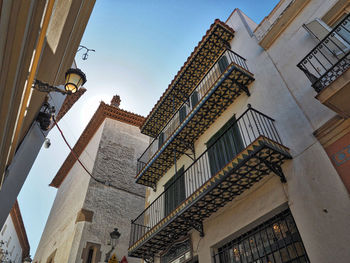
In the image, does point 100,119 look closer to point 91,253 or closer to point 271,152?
Answer: point 91,253

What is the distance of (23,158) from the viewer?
26.5 ft

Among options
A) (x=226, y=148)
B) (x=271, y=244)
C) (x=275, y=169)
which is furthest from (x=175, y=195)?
(x=275, y=169)

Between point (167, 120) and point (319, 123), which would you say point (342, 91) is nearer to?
point (319, 123)

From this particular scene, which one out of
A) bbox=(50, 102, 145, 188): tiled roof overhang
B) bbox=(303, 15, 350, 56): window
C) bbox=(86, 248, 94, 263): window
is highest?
bbox=(50, 102, 145, 188): tiled roof overhang

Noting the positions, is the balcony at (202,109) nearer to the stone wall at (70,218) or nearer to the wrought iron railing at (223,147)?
the wrought iron railing at (223,147)

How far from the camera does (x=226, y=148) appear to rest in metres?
8.39

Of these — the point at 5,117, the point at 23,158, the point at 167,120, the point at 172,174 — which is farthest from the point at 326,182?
the point at 167,120

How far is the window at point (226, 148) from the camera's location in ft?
26.3

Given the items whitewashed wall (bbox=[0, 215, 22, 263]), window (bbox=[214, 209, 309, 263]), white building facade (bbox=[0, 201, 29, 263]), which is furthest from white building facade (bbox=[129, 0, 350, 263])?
whitewashed wall (bbox=[0, 215, 22, 263])

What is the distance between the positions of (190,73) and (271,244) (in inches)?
328

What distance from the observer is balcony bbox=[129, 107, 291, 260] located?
601 centimetres

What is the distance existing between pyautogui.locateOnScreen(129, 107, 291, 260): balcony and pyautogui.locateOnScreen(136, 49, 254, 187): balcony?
1.24 m

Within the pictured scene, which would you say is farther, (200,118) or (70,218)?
(70,218)

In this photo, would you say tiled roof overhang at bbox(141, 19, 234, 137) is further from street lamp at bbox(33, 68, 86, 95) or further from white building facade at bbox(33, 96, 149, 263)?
street lamp at bbox(33, 68, 86, 95)
